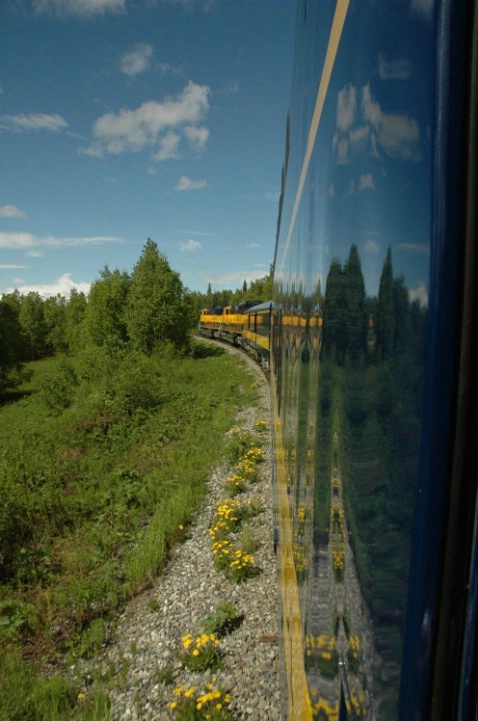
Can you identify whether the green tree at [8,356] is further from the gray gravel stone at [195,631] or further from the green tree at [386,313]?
the green tree at [386,313]

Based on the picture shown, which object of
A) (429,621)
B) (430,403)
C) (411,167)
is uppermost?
(411,167)

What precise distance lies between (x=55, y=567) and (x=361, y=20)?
7475mm

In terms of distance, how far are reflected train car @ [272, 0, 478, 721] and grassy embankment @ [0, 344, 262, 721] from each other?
4045 mm

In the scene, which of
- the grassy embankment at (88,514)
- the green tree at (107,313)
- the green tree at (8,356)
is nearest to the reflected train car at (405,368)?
the grassy embankment at (88,514)

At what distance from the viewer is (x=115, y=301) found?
37938mm

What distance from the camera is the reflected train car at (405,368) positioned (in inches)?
22.5

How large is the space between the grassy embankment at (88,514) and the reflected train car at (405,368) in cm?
404

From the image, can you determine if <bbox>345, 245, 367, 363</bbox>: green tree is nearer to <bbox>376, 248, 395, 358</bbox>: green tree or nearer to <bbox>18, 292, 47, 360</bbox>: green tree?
<bbox>376, 248, 395, 358</bbox>: green tree

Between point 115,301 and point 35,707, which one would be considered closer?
point 35,707

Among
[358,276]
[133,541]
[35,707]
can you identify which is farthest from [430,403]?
[133,541]

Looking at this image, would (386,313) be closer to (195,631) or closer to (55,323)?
(195,631)

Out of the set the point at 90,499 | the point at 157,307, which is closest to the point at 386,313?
the point at 90,499

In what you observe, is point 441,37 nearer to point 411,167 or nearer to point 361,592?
point 411,167

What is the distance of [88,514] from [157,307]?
26100 mm
